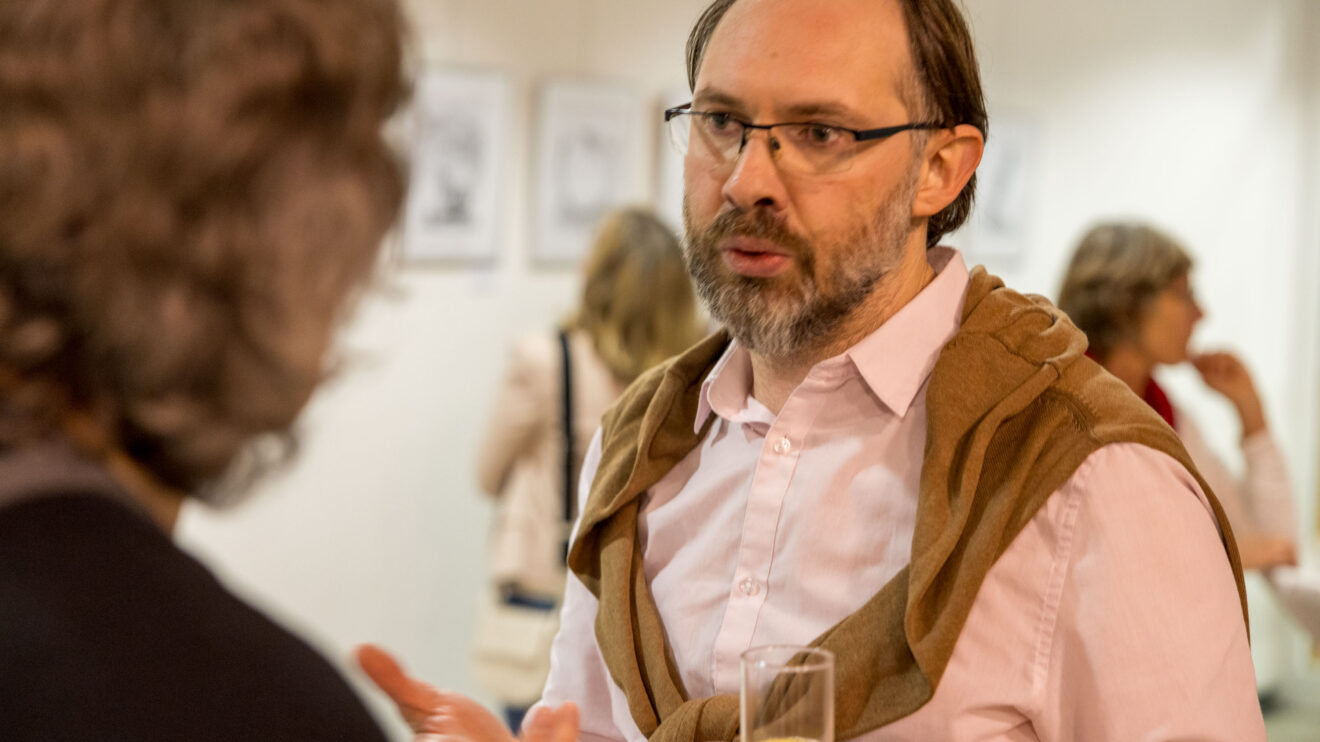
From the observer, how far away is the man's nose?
1.68m

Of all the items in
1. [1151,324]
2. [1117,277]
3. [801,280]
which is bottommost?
[1151,324]

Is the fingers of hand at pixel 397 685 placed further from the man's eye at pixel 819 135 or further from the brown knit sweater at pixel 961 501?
the man's eye at pixel 819 135

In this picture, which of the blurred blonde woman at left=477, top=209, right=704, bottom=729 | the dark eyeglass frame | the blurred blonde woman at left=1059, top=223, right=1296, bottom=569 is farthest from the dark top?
the blurred blonde woman at left=1059, top=223, right=1296, bottom=569

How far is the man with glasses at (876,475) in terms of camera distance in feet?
4.66

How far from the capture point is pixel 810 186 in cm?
169

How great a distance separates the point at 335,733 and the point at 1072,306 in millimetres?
3302

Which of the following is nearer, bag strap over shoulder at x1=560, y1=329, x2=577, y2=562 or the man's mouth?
the man's mouth

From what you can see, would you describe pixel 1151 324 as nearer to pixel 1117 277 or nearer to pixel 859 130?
pixel 1117 277

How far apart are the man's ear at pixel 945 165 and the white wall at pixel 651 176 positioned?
1.43m

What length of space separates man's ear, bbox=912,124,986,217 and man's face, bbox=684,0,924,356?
0.18 ft

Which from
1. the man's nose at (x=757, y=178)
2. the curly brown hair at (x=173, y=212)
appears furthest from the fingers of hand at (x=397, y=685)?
the man's nose at (x=757, y=178)

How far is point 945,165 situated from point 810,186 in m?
0.24

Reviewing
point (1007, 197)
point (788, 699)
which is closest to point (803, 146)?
point (788, 699)

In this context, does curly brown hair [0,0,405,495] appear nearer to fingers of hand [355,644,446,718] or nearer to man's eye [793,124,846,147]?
fingers of hand [355,644,446,718]
